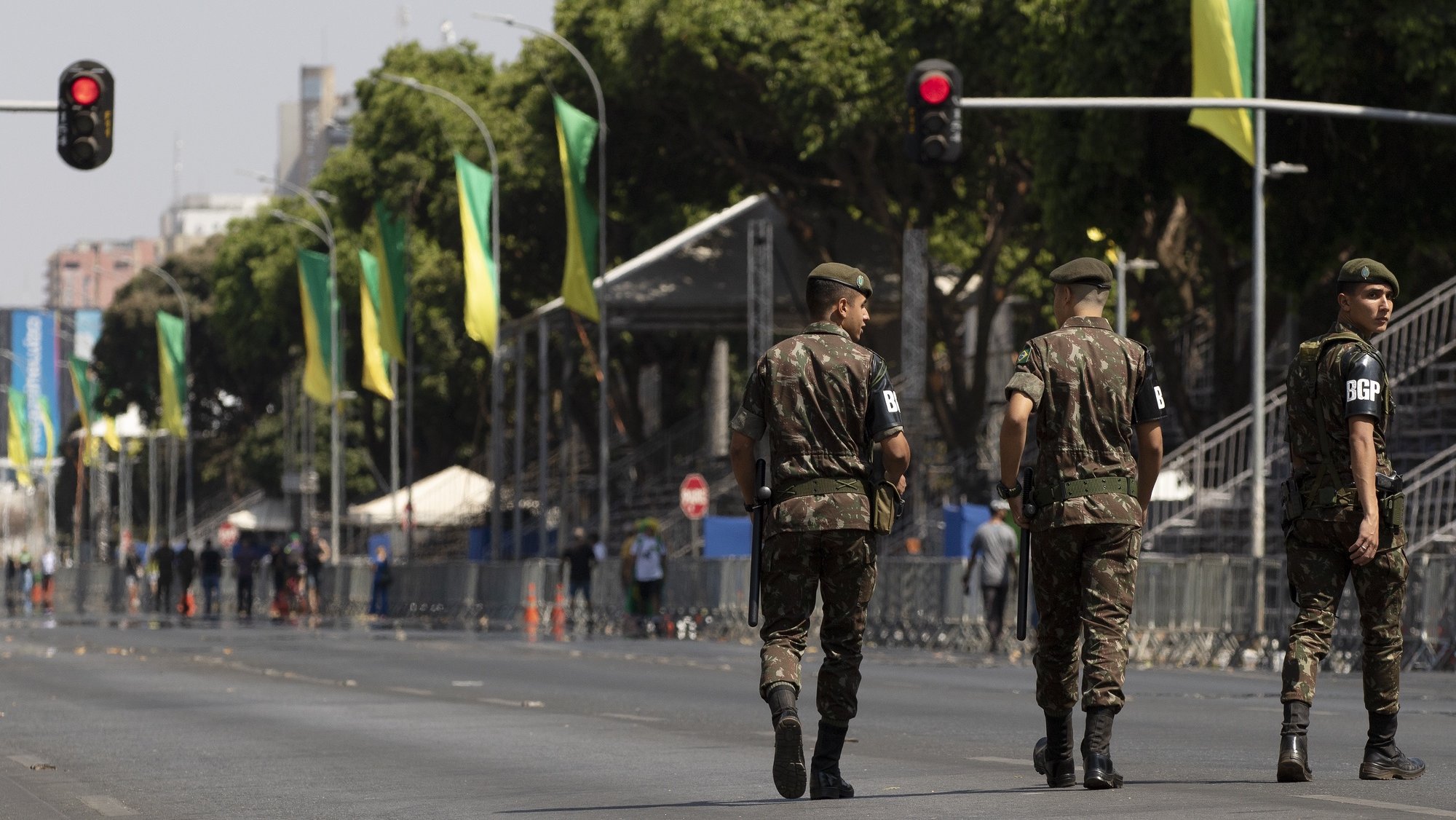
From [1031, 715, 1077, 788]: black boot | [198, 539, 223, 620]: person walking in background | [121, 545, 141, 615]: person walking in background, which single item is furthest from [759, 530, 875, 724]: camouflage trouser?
[121, 545, 141, 615]: person walking in background

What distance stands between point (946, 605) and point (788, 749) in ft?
73.1

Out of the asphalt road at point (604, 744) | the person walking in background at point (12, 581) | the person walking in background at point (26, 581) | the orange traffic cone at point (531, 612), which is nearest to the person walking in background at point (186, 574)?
the person walking in background at point (26, 581)

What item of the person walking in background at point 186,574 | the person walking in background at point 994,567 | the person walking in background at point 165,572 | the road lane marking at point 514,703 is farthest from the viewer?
the person walking in background at point 165,572

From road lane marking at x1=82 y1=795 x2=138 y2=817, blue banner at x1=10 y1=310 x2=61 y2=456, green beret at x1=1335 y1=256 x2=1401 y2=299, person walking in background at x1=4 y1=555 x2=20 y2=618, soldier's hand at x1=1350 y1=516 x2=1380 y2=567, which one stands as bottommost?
person walking in background at x1=4 y1=555 x2=20 y2=618

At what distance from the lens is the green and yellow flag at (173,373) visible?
63125 mm

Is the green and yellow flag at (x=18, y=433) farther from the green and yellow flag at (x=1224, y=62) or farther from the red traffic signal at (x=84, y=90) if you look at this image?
the red traffic signal at (x=84, y=90)

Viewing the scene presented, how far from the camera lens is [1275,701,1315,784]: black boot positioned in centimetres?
988

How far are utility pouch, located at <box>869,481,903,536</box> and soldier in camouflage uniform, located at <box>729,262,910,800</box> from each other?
0.02 metres

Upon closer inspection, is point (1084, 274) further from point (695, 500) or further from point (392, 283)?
point (392, 283)

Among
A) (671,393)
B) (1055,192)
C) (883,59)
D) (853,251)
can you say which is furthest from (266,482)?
(1055,192)

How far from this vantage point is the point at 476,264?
4216 centimetres

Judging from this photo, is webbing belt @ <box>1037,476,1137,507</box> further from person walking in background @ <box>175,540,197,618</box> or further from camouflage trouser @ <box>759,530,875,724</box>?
person walking in background @ <box>175,540,197,618</box>

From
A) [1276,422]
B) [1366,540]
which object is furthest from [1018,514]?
Answer: [1276,422]

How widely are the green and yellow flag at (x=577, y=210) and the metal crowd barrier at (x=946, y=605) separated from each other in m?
4.15
